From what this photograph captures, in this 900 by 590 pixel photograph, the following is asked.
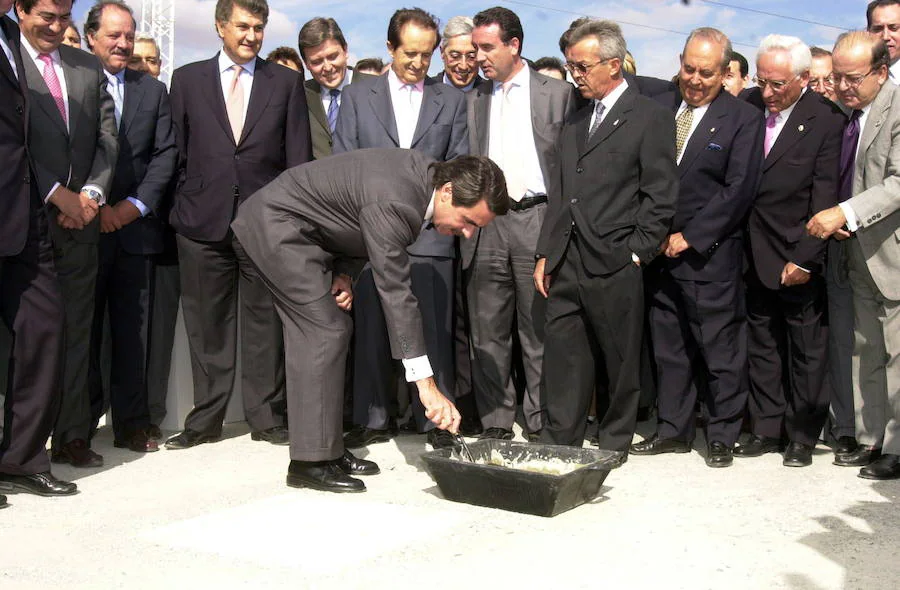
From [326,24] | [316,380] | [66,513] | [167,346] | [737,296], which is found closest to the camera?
[66,513]

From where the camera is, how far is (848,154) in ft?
18.1

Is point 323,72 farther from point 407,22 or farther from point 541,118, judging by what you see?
point 541,118

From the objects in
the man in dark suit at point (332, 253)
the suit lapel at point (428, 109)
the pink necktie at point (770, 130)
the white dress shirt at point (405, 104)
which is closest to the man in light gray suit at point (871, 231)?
the pink necktie at point (770, 130)

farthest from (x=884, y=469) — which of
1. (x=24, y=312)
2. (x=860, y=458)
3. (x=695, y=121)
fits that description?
(x=24, y=312)

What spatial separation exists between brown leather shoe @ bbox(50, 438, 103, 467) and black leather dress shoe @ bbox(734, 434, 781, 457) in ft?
10.8

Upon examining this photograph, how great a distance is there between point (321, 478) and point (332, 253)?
41.4 inches

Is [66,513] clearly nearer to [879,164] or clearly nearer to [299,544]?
[299,544]

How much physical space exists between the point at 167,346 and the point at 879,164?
3.90m

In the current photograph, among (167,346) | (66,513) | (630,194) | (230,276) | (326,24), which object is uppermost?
(326,24)

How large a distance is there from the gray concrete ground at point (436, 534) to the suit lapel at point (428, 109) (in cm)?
187

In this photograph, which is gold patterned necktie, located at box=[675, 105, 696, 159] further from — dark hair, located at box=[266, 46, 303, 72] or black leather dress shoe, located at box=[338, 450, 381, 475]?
dark hair, located at box=[266, 46, 303, 72]

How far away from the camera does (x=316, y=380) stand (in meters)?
4.89

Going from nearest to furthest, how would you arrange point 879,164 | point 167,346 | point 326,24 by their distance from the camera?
point 879,164 → point 167,346 → point 326,24

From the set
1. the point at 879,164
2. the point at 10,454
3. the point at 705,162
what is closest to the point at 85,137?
the point at 10,454
